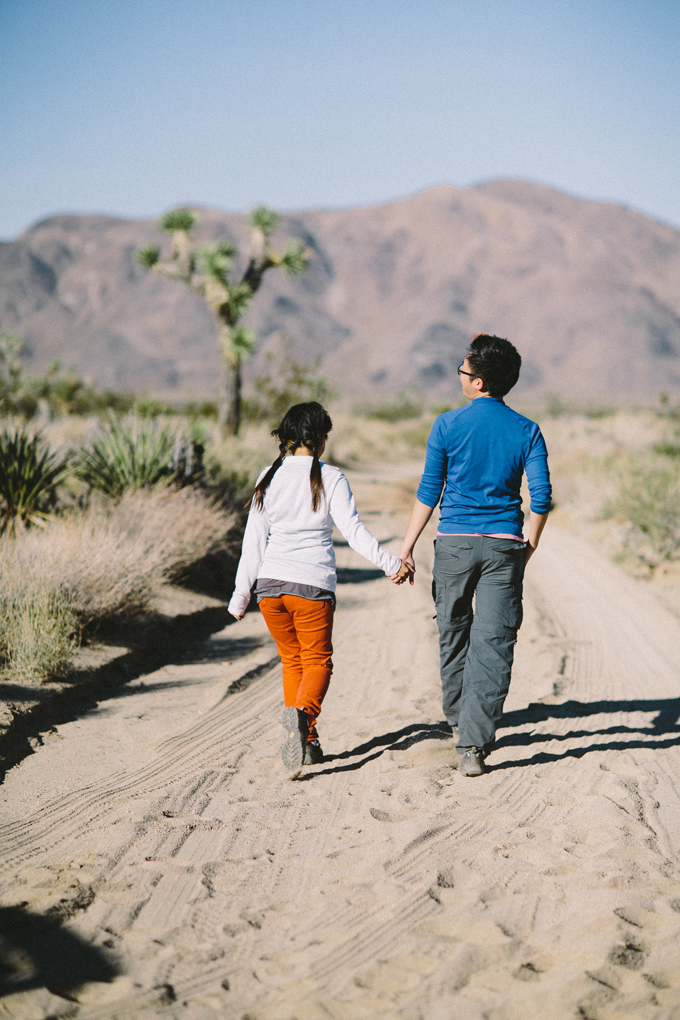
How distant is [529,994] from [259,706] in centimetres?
318

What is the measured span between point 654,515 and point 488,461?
8.20 metres

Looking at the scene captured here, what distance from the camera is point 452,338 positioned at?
130 m

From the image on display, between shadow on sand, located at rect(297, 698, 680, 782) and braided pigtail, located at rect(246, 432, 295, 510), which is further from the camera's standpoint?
shadow on sand, located at rect(297, 698, 680, 782)

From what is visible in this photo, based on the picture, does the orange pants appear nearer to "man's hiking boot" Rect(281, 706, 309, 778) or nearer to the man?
"man's hiking boot" Rect(281, 706, 309, 778)

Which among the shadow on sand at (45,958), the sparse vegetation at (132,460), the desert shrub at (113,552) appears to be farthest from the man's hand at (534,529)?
the sparse vegetation at (132,460)

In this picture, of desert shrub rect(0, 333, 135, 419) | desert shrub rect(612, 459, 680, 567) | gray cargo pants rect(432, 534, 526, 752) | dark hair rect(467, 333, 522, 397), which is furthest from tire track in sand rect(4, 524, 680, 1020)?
desert shrub rect(0, 333, 135, 419)

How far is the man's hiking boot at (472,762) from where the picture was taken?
4.24 metres

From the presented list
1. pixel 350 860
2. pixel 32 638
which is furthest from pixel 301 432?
pixel 32 638

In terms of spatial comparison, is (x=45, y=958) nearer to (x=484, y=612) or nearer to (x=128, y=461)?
(x=484, y=612)

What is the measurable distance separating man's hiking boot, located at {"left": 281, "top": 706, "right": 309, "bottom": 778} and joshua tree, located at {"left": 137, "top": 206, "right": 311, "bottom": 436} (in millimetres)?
12933

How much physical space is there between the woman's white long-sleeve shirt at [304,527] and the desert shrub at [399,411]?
41.7 meters

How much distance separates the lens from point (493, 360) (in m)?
4.18

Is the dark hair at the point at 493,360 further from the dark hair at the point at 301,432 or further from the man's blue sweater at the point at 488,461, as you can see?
the dark hair at the point at 301,432

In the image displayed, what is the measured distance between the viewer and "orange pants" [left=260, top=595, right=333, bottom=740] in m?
4.19
